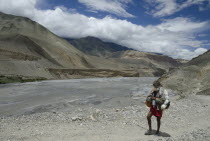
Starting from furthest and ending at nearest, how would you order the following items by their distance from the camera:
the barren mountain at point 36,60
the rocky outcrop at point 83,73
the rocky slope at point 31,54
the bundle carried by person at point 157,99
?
the rocky outcrop at point 83,73, the rocky slope at point 31,54, the barren mountain at point 36,60, the bundle carried by person at point 157,99

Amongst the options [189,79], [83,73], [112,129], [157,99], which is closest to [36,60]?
[83,73]

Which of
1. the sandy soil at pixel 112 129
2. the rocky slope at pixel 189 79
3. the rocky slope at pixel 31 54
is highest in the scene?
the rocky slope at pixel 31 54

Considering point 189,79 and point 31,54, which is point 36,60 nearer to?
point 31,54

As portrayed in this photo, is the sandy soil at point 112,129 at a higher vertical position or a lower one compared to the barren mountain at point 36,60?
lower

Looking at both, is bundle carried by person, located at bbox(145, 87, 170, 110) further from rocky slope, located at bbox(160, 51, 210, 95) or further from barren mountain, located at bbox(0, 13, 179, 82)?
barren mountain, located at bbox(0, 13, 179, 82)

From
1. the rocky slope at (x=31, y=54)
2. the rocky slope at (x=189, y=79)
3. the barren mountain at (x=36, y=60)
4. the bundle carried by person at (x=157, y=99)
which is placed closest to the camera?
the bundle carried by person at (x=157, y=99)

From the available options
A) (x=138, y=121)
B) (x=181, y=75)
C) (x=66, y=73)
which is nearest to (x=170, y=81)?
(x=181, y=75)

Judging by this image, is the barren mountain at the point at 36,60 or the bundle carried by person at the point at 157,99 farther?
the barren mountain at the point at 36,60

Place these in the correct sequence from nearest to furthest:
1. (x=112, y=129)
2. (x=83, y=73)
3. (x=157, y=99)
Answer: (x=157, y=99)
(x=112, y=129)
(x=83, y=73)

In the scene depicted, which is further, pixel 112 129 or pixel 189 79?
pixel 189 79

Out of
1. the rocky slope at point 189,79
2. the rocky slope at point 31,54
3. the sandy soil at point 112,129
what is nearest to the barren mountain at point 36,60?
the rocky slope at point 31,54

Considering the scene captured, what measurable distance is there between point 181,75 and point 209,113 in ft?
79.8

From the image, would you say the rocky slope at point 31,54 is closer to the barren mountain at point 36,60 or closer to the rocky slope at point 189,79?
the barren mountain at point 36,60

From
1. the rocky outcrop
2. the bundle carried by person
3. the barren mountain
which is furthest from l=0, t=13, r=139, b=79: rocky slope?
the bundle carried by person
